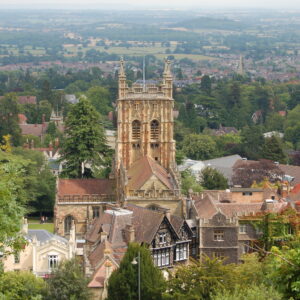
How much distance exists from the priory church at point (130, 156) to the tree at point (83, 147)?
24.3 ft

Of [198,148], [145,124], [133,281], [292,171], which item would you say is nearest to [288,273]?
[133,281]

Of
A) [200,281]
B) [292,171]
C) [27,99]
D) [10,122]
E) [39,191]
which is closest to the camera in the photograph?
[200,281]

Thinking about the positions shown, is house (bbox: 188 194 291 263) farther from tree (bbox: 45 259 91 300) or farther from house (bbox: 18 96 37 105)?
house (bbox: 18 96 37 105)

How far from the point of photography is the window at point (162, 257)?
1683 inches

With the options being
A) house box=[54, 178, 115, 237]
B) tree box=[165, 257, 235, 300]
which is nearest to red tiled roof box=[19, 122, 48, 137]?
house box=[54, 178, 115, 237]

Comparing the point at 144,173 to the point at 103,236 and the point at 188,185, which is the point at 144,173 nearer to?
the point at 103,236

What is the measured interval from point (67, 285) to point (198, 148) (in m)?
56.7

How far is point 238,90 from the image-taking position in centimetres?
14600

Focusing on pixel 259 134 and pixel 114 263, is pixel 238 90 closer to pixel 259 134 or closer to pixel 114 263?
pixel 259 134

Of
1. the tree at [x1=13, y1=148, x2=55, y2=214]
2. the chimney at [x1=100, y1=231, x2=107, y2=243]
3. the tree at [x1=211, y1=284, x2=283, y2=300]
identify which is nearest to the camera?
the tree at [x1=211, y1=284, x2=283, y2=300]

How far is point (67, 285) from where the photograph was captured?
121 ft

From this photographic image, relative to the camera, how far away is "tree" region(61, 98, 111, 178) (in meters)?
63.5

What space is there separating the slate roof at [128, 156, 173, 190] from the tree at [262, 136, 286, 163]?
1306 inches

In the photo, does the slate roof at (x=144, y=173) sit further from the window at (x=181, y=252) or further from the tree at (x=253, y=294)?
the tree at (x=253, y=294)
